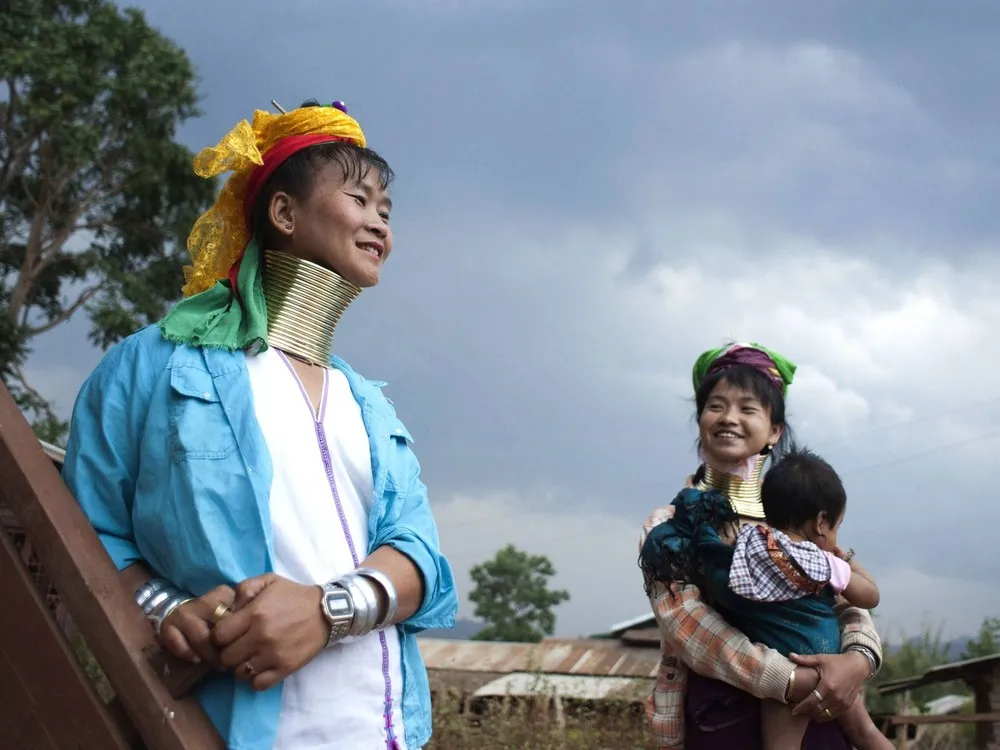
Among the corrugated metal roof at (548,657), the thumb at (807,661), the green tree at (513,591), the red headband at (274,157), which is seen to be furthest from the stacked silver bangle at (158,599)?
the green tree at (513,591)

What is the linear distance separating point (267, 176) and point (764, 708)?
1.97 meters

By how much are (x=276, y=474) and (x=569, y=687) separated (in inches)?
398

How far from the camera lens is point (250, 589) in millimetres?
1819

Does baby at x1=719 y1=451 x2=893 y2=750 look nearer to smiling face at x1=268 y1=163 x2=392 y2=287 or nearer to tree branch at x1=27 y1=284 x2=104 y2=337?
smiling face at x1=268 y1=163 x2=392 y2=287

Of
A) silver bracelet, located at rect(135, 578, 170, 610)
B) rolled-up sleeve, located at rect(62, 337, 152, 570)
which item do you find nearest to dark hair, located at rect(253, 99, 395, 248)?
rolled-up sleeve, located at rect(62, 337, 152, 570)

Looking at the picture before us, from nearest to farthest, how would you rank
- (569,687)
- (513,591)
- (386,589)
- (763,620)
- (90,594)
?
(90,594)
(386,589)
(763,620)
(569,687)
(513,591)

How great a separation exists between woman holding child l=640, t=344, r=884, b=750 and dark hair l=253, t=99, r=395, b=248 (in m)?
1.35

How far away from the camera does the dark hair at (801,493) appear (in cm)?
291

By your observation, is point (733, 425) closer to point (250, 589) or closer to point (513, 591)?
point (250, 589)

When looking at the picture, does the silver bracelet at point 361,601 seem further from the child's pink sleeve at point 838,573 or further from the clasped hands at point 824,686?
the child's pink sleeve at point 838,573

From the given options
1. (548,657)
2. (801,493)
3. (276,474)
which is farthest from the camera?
(548,657)

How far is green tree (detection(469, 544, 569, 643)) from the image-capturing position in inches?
1344

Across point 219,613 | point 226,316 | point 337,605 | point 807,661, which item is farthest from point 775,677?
point 226,316

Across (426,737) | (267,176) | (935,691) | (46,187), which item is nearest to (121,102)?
(46,187)
